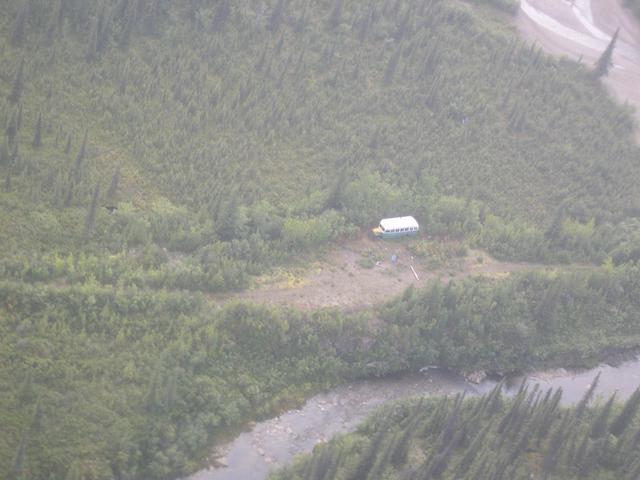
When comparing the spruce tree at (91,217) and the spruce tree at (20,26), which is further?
the spruce tree at (20,26)

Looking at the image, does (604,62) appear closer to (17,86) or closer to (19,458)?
(17,86)

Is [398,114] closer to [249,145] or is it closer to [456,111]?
[456,111]

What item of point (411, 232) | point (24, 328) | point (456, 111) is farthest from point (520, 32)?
point (24, 328)

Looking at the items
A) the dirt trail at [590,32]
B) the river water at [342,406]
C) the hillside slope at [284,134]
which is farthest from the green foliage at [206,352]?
the dirt trail at [590,32]

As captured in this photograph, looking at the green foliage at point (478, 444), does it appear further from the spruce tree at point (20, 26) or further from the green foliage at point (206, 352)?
the spruce tree at point (20, 26)

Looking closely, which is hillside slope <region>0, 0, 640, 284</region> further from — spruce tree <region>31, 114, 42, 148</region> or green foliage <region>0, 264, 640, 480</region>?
green foliage <region>0, 264, 640, 480</region>

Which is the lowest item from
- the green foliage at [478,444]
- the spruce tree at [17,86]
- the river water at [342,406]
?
the river water at [342,406]

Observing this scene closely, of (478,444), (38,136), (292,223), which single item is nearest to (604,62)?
(292,223)
